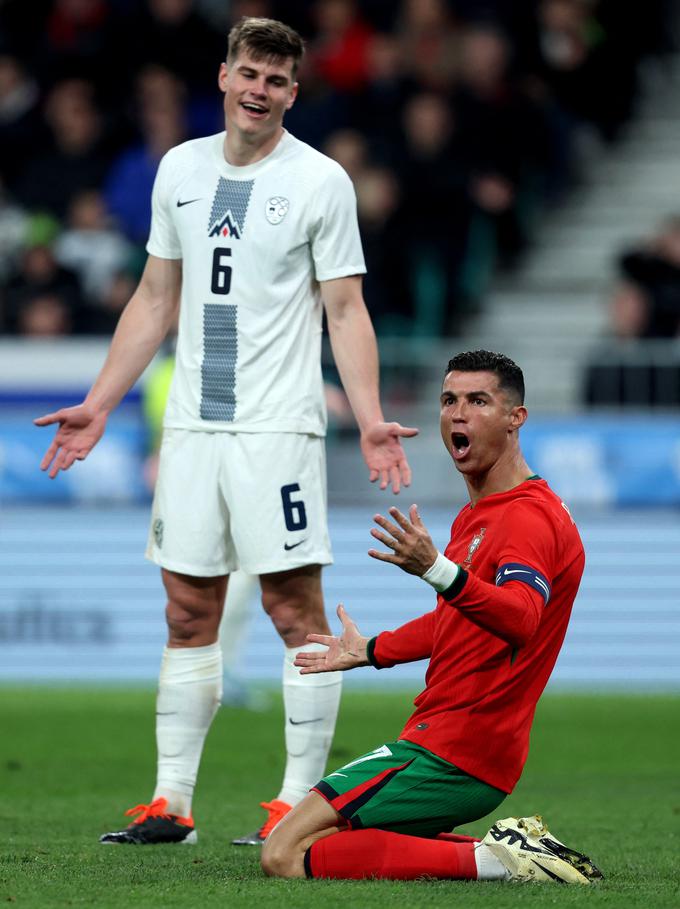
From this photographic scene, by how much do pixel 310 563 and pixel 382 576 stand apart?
615cm

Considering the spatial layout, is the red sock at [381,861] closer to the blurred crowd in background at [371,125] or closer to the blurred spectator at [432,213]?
the blurred crowd in background at [371,125]

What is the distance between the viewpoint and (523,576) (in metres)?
A: 4.60

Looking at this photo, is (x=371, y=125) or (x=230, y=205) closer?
(x=230, y=205)

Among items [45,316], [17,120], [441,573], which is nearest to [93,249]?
[45,316]

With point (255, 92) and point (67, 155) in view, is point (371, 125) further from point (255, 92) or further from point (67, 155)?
point (255, 92)

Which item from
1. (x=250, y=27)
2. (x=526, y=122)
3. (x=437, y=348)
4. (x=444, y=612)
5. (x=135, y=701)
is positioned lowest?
(x=135, y=701)

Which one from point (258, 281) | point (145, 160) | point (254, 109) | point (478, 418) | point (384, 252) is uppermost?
point (145, 160)

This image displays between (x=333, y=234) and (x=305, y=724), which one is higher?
(x=333, y=234)

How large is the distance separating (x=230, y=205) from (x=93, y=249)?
8.78m

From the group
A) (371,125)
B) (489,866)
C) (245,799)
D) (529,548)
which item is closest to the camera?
(529,548)

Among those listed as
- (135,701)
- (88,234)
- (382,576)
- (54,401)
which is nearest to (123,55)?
(88,234)

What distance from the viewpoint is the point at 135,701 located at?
35.0 feet

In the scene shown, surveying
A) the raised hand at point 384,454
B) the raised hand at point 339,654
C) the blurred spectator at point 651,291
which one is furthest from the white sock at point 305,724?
the blurred spectator at point 651,291

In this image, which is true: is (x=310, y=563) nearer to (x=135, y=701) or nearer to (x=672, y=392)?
(x=135, y=701)
